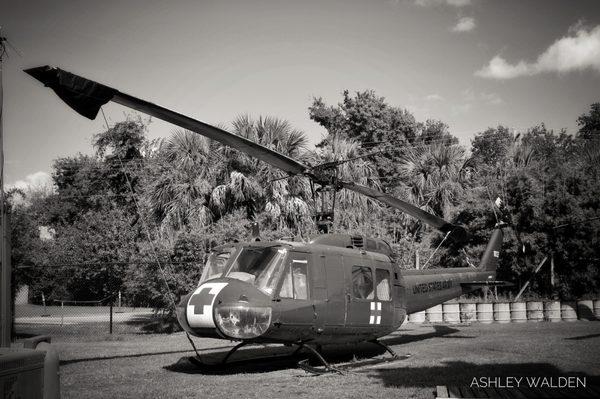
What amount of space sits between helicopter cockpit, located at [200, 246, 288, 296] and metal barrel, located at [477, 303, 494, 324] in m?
16.6

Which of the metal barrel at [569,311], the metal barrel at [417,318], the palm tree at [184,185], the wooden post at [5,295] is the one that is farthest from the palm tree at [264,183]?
the wooden post at [5,295]

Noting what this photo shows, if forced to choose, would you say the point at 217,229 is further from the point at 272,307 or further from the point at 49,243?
the point at 49,243

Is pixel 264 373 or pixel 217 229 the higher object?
pixel 217 229

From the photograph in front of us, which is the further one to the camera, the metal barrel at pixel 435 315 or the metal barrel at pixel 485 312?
the metal barrel at pixel 435 315

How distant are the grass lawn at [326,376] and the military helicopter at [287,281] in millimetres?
845

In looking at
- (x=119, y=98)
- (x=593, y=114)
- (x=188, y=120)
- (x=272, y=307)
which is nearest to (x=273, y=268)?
(x=272, y=307)

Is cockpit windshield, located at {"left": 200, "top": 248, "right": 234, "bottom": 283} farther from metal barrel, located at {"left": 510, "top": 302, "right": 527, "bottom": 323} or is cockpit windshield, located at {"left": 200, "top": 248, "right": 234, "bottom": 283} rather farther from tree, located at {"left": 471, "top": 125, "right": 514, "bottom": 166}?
tree, located at {"left": 471, "top": 125, "right": 514, "bottom": 166}

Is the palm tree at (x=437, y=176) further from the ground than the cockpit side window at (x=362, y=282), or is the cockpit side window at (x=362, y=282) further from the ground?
the palm tree at (x=437, y=176)

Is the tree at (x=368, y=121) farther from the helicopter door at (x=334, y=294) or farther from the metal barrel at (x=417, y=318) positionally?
the helicopter door at (x=334, y=294)

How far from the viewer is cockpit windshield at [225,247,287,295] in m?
10.1

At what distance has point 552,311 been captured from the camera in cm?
2347

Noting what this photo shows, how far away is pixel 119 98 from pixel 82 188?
146 ft

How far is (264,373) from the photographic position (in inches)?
414

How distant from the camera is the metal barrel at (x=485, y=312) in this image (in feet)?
78.1
